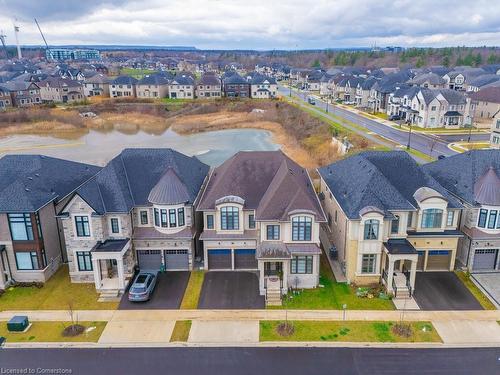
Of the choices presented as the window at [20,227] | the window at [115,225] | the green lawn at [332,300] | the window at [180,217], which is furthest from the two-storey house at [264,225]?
the window at [20,227]

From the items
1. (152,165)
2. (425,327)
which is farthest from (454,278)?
(152,165)

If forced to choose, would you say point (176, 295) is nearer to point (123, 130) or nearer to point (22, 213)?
point (22, 213)

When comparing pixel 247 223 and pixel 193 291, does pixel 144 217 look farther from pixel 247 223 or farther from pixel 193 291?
pixel 247 223

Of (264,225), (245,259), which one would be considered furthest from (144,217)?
(264,225)

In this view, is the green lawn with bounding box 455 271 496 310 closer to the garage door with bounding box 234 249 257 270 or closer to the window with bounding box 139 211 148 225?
the garage door with bounding box 234 249 257 270

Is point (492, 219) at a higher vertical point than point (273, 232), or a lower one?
higher

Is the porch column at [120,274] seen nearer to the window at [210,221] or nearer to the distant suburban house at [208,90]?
the window at [210,221]

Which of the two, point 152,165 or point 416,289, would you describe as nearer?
point 416,289
